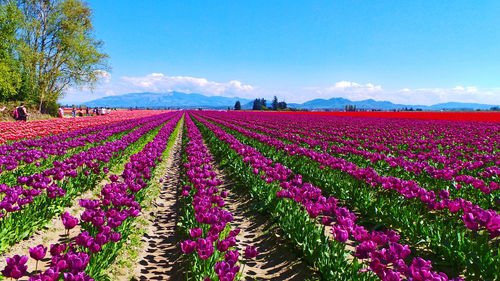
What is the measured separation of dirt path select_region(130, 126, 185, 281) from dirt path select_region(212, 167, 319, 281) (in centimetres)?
122

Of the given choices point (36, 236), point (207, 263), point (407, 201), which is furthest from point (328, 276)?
point (36, 236)

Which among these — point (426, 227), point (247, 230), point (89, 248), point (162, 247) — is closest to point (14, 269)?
point (89, 248)

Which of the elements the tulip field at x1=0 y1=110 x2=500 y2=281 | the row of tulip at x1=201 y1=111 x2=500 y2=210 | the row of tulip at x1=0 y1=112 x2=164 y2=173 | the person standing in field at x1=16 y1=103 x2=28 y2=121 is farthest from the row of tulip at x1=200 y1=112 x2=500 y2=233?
the person standing in field at x1=16 y1=103 x2=28 y2=121

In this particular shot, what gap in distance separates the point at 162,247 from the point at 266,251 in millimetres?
2020

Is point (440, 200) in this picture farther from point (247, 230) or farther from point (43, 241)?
point (43, 241)

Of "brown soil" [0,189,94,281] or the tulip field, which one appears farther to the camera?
"brown soil" [0,189,94,281]

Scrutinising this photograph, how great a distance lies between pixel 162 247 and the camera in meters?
5.11

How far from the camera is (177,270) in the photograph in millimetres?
4359

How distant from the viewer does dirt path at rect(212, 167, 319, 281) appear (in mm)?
4309

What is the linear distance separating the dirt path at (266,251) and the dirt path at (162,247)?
1221mm

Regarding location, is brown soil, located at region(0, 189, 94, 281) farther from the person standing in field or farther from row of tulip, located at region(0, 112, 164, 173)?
the person standing in field

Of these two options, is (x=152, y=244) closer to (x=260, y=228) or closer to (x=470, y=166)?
(x=260, y=228)

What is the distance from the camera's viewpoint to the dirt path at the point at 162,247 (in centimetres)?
428

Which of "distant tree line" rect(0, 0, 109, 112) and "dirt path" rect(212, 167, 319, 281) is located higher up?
"distant tree line" rect(0, 0, 109, 112)
